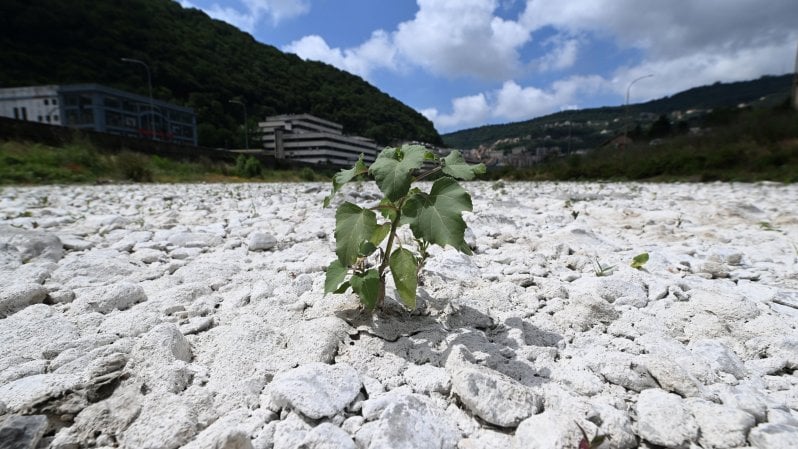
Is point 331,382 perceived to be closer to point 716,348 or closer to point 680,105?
point 716,348

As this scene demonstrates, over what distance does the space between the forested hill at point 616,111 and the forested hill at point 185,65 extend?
34.2 metres

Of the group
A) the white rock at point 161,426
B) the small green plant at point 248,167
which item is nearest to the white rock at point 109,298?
the white rock at point 161,426

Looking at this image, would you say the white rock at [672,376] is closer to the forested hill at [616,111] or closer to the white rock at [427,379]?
the white rock at [427,379]

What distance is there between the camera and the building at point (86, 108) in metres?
47.0

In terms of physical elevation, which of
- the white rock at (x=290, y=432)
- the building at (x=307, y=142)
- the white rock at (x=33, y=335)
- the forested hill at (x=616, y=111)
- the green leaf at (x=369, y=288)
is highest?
the forested hill at (x=616, y=111)

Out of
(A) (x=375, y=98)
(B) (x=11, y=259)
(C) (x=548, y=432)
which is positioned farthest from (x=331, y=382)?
(A) (x=375, y=98)

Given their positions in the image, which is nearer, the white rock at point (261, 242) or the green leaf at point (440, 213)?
the green leaf at point (440, 213)

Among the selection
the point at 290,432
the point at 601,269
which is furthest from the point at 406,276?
the point at 601,269

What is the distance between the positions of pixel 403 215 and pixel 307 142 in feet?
218

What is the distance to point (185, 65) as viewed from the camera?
62312 mm

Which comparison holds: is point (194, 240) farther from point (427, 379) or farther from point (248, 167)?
point (248, 167)

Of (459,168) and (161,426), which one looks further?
(459,168)

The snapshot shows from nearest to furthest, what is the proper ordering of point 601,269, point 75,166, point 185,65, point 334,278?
point 334,278, point 601,269, point 75,166, point 185,65

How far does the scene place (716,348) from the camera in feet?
3.92
